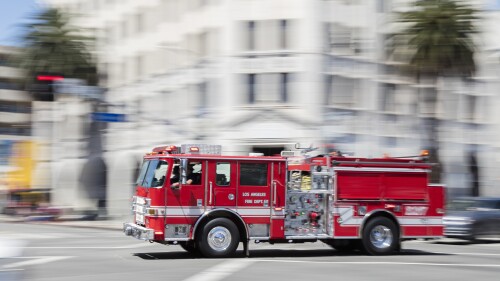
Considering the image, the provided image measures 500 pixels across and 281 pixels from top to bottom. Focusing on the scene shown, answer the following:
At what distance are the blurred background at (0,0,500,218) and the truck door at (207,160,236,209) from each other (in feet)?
55.6

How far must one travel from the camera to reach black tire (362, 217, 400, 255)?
63.6 ft

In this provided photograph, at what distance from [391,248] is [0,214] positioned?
3657cm

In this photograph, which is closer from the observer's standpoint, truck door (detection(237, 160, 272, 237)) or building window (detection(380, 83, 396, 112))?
truck door (detection(237, 160, 272, 237))

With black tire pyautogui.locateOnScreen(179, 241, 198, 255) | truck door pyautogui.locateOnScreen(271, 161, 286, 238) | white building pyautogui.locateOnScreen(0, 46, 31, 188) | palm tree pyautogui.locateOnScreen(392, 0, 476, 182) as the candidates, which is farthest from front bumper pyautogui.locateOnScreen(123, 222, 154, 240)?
white building pyautogui.locateOnScreen(0, 46, 31, 188)

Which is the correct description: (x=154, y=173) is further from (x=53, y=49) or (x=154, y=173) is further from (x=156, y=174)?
(x=53, y=49)

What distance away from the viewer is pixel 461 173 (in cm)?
4844

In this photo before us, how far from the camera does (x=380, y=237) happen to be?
19641 mm

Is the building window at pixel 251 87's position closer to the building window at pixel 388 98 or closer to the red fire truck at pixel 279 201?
the building window at pixel 388 98

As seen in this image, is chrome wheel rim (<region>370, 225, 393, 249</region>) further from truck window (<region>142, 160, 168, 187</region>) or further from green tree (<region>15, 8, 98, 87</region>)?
green tree (<region>15, 8, 98, 87</region>)

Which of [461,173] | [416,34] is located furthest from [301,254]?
[461,173]

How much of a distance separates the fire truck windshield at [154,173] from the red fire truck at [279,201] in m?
0.02

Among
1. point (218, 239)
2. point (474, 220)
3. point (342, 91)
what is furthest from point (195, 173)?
point (342, 91)

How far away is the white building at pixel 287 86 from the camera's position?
3922 cm

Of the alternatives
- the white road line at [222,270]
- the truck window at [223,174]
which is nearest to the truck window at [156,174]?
the truck window at [223,174]
